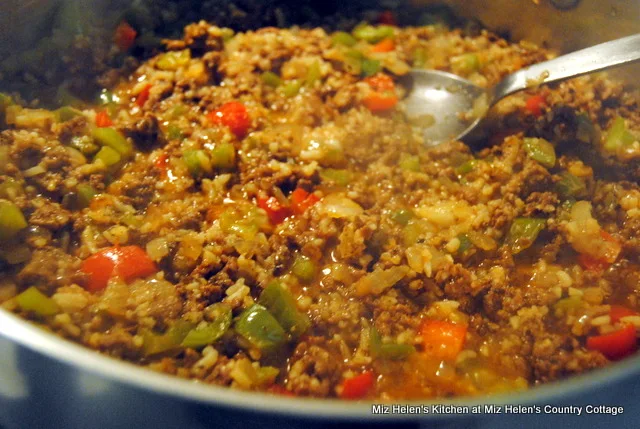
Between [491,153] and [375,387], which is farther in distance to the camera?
[491,153]

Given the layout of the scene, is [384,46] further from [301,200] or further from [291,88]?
[301,200]

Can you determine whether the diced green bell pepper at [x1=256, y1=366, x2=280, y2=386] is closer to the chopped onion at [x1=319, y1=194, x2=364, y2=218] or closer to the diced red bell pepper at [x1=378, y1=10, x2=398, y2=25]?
the chopped onion at [x1=319, y1=194, x2=364, y2=218]

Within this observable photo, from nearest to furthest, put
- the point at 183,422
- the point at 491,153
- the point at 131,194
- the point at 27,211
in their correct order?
the point at 183,422, the point at 27,211, the point at 131,194, the point at 491,153

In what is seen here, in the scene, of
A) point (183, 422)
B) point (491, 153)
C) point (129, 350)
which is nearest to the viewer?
point (183, 422)

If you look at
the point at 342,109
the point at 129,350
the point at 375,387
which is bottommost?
the point at 375,387

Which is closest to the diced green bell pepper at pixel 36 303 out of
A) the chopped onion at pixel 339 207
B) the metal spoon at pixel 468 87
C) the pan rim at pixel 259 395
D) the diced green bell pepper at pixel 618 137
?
the pan rim at pixel 259 395

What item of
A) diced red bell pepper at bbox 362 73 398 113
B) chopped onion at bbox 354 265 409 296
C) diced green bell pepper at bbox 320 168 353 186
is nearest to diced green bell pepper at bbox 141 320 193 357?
chopped onion at bbox 354 265 409 296

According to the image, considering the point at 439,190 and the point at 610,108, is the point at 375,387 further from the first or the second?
the point at 610,108

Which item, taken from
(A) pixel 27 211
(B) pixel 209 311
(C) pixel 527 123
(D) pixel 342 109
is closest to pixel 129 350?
(B) pixel 209 311
